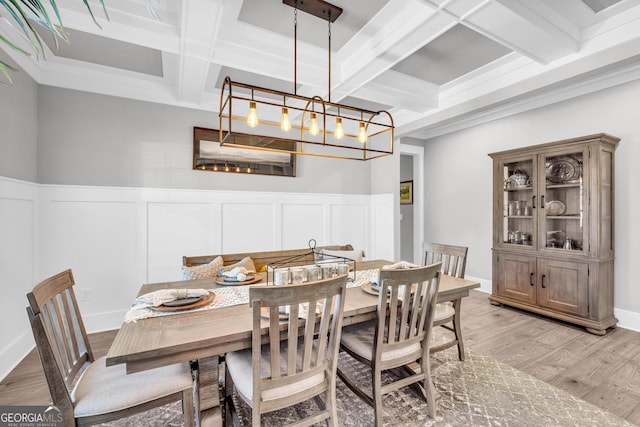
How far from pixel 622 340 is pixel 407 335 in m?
2.50

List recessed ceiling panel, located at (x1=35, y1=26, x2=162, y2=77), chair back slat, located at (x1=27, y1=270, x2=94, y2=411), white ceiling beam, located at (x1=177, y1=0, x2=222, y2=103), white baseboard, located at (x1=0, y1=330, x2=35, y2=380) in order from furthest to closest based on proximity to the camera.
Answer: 1. recessed ceiling panel, located at (x1=35, y1=26, x2=162, y2=77)
2. white baseboard, located at (x1=0, y1=330, x2=35, y2=380)
3. white ceiling beam, located at (x1=177, y1=0, x2=222, y2=103)
4. chair back slat, located at (x1=27, y1=270, x2=94, y2=411)

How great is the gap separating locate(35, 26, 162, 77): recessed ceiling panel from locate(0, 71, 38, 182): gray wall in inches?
15.3

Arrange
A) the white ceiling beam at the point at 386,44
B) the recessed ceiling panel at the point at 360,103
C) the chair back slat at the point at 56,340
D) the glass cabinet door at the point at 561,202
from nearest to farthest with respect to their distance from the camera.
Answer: the chair back slat at the point at 56,340 → the white ceiling beam at the point at 386,44 → the glass cabinet door at the point at 561,202 → the recessed ceiling panel at the point at 360,103

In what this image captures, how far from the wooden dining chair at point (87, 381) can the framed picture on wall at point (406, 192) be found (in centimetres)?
490

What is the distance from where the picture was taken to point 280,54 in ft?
8.69

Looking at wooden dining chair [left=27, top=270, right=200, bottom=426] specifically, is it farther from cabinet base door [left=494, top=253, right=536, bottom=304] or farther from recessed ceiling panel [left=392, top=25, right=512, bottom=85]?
cabinet base door [left=494, top=253, right=536, bottom=304]

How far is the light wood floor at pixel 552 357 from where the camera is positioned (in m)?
2.04

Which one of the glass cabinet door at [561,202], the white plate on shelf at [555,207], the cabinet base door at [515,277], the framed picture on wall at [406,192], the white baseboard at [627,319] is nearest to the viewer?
the white baseboard at [627,319]

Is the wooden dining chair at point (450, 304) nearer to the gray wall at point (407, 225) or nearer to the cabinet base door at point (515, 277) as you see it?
the cabinet base door at point (515, 277)

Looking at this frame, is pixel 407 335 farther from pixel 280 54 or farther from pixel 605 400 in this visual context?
pixel 280 54

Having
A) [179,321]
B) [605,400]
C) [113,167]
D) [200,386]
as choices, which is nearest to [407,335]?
[200,386]

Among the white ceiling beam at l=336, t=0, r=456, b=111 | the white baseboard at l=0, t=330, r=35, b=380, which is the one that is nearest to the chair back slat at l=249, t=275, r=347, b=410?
the white ceiling beam at l=336, t=0, r=456, b=111

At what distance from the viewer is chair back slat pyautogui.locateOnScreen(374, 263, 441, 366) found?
5.32 ft

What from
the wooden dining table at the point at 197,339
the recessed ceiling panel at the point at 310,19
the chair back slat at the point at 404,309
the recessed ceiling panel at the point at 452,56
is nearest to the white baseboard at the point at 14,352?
the wooden dining table at the point at 197,339
